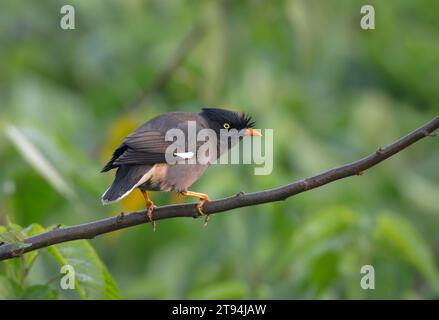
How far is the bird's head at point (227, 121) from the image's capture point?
4586 mm

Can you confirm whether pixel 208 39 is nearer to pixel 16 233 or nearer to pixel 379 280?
pixel 379 280

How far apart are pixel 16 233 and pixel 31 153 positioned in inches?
56.2

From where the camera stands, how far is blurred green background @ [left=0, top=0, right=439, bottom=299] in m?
4.68

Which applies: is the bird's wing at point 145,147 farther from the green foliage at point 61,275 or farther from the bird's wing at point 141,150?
the green foliage at point 61,275

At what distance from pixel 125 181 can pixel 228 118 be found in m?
0.91

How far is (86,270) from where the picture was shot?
3566 millimetres

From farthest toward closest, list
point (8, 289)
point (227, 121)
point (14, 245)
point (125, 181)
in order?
1. point (227, 121)
2. point (125, 181)
3. point (8, 289)
4. point (14, 245)

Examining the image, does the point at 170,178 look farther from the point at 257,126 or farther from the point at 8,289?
the point at 257,126

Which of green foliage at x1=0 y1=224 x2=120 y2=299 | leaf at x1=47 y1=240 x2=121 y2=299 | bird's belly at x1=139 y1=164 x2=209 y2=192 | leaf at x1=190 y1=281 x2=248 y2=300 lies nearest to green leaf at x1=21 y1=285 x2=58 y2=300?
green foliage at x1=0 y1=224 x2=120 y2=299

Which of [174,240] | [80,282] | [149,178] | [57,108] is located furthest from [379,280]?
[57,108]

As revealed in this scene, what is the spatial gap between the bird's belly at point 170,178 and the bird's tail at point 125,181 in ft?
0.31

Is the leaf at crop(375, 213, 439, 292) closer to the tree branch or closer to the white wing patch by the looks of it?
the white wing patch

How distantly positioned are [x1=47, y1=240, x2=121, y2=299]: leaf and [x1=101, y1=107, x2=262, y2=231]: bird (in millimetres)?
251

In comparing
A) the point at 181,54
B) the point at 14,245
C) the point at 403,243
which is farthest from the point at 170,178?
the point at 181,54
